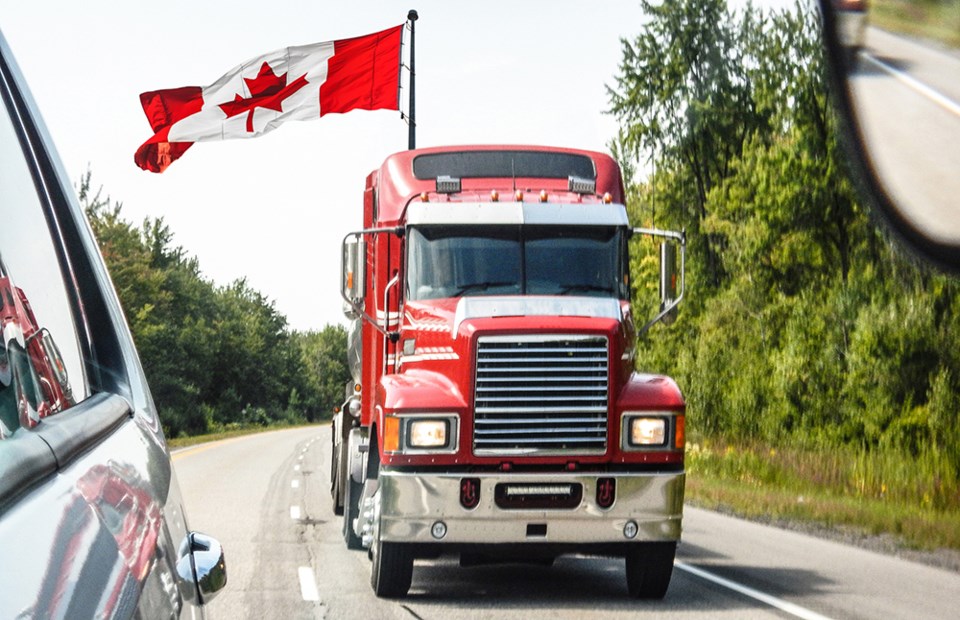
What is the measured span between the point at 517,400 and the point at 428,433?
2.35ft

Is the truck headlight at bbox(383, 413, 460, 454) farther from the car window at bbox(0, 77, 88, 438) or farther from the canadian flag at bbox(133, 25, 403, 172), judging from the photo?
the canadian flag at bbox(133, 25, 403, 172)

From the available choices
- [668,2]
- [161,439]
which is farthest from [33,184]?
[668,2]

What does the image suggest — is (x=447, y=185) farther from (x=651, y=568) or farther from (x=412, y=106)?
(x=412, y=106)

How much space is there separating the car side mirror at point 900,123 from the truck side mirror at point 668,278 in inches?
306

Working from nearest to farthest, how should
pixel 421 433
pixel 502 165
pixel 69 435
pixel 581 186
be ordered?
pixel 69 435
pixel 421 433
pixel 581 186
pixel 502 165

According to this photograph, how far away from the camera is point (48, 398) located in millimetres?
2053

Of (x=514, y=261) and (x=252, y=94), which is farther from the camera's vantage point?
(x=252, y=94)

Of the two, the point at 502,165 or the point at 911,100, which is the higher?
the point at 911,100

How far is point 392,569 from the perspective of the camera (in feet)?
31.4

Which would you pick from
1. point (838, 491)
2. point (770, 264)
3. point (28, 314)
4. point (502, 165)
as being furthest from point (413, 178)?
point (770, 264)

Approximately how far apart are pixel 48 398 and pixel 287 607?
7312mm

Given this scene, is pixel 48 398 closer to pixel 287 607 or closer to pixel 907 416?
pixel 287 607

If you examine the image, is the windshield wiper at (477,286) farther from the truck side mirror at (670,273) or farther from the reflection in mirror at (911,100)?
the reflection in mirror at (911,100)

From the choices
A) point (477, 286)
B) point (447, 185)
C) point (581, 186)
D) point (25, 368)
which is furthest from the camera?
point (581, 186)
